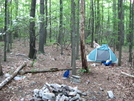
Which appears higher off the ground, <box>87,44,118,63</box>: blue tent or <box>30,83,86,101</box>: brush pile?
<box>87,44,118,63</box>: blue tent

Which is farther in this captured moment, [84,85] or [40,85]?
[84,85]

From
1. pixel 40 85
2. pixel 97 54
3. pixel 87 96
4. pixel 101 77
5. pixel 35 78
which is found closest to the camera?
pixel 87 96

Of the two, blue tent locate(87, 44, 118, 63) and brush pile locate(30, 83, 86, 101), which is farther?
blue tent locate(87, 44, 118, 63)

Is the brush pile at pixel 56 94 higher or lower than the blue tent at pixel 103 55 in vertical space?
lower

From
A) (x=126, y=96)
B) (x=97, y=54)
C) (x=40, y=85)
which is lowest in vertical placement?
(x=126, y=96)

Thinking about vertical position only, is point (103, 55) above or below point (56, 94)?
above

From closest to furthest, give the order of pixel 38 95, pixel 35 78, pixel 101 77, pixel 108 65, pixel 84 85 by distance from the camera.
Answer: pixel 38 95 < pixel 84 85 < pixel 35 78 < pixel 101 77 < pixel 108 65

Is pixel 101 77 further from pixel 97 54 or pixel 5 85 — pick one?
→ pixel 5 85

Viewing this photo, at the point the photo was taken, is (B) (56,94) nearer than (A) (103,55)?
Yes

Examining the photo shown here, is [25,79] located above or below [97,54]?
below

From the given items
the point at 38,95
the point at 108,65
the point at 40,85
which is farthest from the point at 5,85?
the point at 108,65

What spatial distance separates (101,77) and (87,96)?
238 cm

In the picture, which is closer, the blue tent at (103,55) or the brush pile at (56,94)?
the brush pile at (56,94)

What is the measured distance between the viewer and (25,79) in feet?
18.8
